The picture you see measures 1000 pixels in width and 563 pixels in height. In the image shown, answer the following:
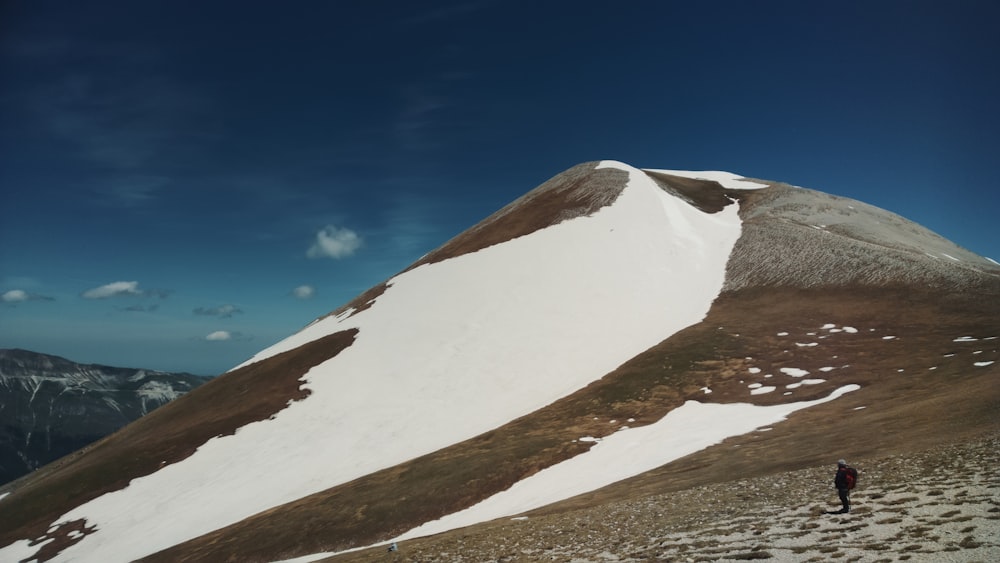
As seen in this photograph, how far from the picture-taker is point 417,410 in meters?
52.1

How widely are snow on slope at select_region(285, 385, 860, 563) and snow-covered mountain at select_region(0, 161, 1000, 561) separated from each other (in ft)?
0.78

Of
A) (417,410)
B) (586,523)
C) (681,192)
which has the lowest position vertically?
(586,523)

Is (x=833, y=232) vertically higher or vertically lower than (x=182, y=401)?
higher

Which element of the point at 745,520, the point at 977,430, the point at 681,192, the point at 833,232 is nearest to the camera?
the point at 745,520

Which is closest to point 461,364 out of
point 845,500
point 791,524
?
point 791,524

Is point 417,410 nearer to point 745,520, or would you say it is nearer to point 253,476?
point 253,476

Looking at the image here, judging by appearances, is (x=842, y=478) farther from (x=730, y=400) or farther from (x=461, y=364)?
(x=461, y=364)

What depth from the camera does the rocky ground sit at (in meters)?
13.2

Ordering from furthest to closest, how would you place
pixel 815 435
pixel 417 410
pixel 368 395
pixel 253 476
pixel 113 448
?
pixel 113 448 < pixel 368 395 < pixel 417 410 < pixel 253 476 < pixel 815 435

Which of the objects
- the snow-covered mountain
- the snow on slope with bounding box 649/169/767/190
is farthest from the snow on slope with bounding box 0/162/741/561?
the snow on slope with bounding box 649/169/767/190

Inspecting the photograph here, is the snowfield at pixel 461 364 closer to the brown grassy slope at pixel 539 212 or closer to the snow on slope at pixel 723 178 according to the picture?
the brown grassy slope at pixel 539 212

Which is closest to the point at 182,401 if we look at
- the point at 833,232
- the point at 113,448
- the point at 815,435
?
the point at 113,448

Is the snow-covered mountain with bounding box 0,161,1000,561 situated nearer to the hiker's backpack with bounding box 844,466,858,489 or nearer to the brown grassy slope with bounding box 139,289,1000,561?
the brown grassy slope with bounding box 139,289,1000,561

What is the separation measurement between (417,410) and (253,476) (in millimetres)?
15694
